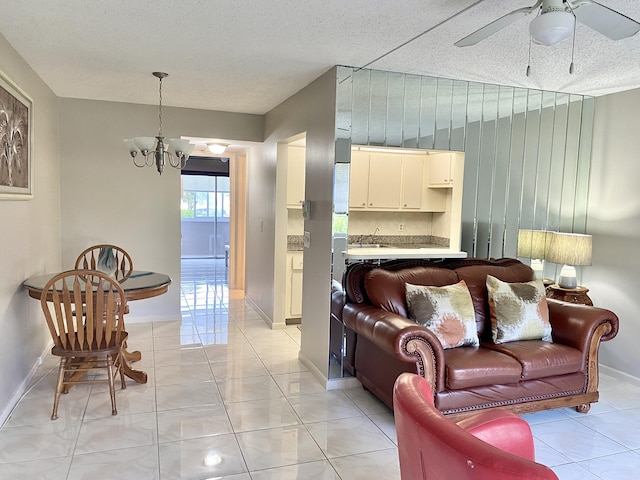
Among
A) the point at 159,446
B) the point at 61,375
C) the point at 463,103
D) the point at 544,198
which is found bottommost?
the point at 159,446

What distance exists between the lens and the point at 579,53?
9.84ft

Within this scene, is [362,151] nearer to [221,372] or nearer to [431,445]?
[221,372]

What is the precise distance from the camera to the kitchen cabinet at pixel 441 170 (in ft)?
16.9

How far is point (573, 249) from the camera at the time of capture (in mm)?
3822

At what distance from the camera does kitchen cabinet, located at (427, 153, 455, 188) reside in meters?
5.16

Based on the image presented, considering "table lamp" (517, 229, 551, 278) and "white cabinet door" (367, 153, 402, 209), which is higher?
"white cabinet door" (367, 153, 402, 209)

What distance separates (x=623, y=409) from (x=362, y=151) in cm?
346

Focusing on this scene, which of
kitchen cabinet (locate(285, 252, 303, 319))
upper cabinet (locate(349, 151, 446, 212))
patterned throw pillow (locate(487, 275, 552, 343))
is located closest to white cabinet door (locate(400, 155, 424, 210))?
upper cabinet (locate(349, 151, 446, 212))

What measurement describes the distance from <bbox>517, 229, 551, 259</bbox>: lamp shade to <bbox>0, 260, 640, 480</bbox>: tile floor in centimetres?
116

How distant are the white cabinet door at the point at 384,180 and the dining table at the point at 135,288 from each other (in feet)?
8.90

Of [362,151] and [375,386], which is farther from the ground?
[362,151]

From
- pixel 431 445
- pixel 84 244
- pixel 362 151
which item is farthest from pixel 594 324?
pixel 84 244

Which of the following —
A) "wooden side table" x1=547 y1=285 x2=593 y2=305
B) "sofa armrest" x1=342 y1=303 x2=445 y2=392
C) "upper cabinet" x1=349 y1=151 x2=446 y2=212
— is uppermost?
"upper cabinet" x1=349 y1=151 x2=446 y2=212

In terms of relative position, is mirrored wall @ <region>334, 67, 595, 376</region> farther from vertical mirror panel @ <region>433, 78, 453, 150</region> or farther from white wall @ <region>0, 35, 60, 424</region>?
white wall @ <region>0, 35, 60, 424</region>
